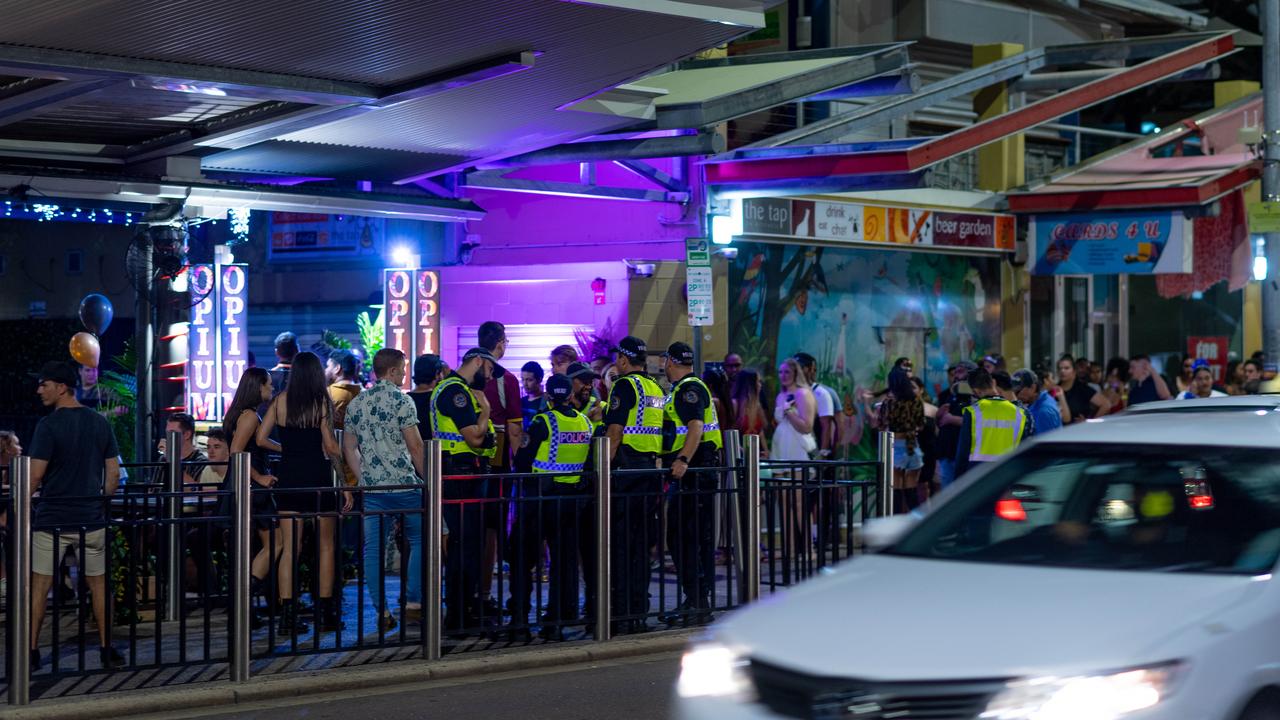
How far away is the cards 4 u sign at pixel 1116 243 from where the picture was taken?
2205cm

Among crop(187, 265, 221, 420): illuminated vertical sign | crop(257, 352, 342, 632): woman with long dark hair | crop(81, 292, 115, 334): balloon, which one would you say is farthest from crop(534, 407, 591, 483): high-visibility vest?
crop(81, 292, 115, 334): balloon

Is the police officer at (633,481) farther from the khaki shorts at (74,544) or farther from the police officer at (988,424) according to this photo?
the police officer at (988,424)

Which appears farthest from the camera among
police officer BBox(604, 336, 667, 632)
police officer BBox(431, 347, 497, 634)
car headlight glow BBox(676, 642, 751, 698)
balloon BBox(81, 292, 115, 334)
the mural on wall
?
the mural on wall

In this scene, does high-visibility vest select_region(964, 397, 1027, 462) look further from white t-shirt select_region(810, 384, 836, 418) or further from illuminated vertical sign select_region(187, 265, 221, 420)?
illuminated vertical sign select_region(187, 265, 221, 420)

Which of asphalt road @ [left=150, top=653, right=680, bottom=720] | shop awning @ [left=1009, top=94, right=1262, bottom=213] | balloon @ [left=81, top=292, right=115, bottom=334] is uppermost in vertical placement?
shop awning @ [left=1009, top=94, right=1262, bottom=213]

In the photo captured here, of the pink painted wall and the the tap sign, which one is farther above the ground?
the pink painted wall

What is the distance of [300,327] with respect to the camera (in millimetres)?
25359

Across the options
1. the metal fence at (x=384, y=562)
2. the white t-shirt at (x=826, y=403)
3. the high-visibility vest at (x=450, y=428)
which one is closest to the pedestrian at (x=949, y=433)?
the white t-shirt at (x=826, y=403)

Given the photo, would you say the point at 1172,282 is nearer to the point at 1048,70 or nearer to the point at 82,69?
the point at 1048,70

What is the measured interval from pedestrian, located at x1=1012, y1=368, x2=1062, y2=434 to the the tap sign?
7.66 m

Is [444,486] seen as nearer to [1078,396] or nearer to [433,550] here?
[433,550]

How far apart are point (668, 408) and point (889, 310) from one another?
1023 centimetres

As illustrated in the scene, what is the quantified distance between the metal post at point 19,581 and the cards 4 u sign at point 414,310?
10142 millimetres

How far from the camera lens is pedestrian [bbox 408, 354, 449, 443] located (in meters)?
12.1
